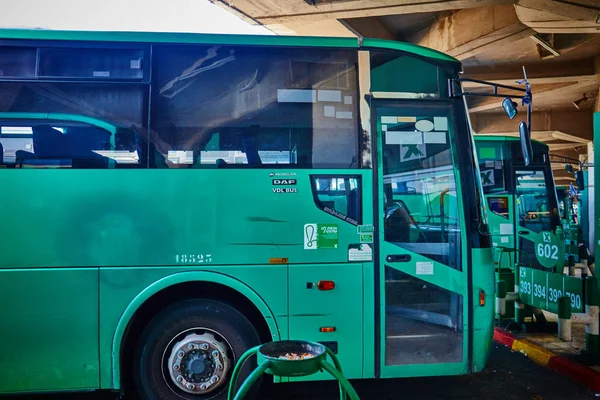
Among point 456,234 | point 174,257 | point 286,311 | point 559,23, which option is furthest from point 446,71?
point 559,23

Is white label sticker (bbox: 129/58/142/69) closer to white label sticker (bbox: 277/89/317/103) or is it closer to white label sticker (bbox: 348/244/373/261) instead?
white label sticker (bbox: 277/89/317/103)

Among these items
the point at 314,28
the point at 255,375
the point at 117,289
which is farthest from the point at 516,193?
the point at 255,375

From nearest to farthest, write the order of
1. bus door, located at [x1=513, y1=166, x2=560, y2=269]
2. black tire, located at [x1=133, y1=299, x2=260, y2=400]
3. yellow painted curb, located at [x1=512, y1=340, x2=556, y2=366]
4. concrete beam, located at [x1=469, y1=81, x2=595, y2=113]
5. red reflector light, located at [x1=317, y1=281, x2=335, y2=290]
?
black tire, located at [x1=133, y1=299, x2=260, y2=400], red reflector light, located at [x1=317, y1=281, x2=335, y2=290], yellow painted curb, located at [x1=512, y1=340, x2=556, y2=366], bus door, located at [x1=513, y1=166, x2=560, y2=269], concrete beam, located at [x1=469, y1=81, x2=595, y2=113]

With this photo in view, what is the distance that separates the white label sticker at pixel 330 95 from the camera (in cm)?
450

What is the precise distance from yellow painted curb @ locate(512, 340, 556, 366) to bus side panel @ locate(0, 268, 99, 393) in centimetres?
507

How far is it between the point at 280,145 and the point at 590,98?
16.2 metres

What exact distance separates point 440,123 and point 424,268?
1.42 m

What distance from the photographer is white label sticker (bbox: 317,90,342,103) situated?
4.50 meters

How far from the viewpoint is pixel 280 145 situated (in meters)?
4.41

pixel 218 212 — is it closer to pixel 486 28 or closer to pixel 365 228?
pixel 365 228

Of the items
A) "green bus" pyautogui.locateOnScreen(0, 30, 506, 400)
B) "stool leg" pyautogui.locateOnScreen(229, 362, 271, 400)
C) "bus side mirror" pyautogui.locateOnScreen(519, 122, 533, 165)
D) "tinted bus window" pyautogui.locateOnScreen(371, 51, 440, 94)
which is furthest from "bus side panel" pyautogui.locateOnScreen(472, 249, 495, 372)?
"stool leg" pyautogui.locateOnScreen(229, 362, 271, 400)

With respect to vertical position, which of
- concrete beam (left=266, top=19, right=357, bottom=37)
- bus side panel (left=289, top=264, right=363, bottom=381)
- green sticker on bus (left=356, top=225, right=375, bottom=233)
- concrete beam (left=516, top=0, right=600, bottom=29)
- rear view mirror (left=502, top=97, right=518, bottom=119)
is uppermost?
concrete beam (left=266, top=19, right=357, bottom=37)

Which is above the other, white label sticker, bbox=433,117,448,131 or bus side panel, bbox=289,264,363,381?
white label sticker, bbox=433,117,448,131

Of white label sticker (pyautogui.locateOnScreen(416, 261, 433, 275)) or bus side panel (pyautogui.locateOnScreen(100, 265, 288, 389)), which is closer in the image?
bus side panel (pyautogui.locateOnScreen(100, 265, 288, 389))
